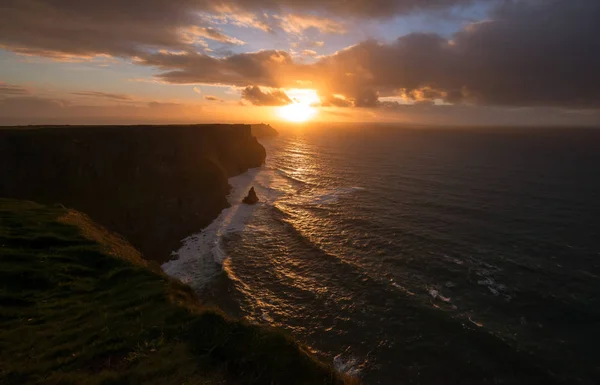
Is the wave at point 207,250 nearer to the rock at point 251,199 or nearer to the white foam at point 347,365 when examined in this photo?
the rock at point 251,199

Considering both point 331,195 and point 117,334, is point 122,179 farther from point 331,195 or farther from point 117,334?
point 331,195

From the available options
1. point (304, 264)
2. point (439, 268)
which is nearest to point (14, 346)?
point (304, 264)

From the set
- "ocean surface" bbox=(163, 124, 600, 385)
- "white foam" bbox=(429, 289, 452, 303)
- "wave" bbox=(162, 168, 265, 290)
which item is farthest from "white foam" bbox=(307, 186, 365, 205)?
"white foam" bbox=(429, 289, 452, 303)

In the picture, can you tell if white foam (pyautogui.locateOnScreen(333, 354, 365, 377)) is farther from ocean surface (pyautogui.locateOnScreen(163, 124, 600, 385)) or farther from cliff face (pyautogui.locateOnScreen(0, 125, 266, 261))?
cliff face (pyautogui.locateOnScreen(0, 125, 266, 261))

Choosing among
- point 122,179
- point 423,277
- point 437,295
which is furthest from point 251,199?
point 437,295

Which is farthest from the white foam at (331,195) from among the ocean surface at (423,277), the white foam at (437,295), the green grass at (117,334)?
the green grass at (117,334)
